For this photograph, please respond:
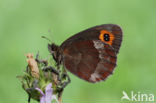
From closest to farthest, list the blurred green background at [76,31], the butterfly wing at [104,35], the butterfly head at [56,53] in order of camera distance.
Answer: the butterfly head at [56,53] < the butterfly wing at [104,35] < the blurred green background at [76,31]

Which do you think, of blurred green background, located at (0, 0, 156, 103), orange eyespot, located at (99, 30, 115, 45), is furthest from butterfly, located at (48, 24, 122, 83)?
blurred green background, located at (0, 0, 156, 103)

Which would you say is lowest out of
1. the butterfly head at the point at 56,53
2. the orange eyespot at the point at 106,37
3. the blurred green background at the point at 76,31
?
the blurred green background at the point at 76,31

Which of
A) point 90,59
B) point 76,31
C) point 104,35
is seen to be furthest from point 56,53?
point 76,31

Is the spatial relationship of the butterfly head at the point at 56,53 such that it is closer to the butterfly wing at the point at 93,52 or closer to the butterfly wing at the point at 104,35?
the butterfly wing at the point at 93,52

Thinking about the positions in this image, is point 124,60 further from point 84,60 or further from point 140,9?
point 84,60

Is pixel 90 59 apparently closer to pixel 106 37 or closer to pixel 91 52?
pixel 91 52

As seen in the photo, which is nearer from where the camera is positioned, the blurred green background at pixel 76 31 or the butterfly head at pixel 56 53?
the butterfly head at pixel 56 53

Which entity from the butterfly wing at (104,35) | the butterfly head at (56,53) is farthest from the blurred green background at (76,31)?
the butterfly head at (56,53)
